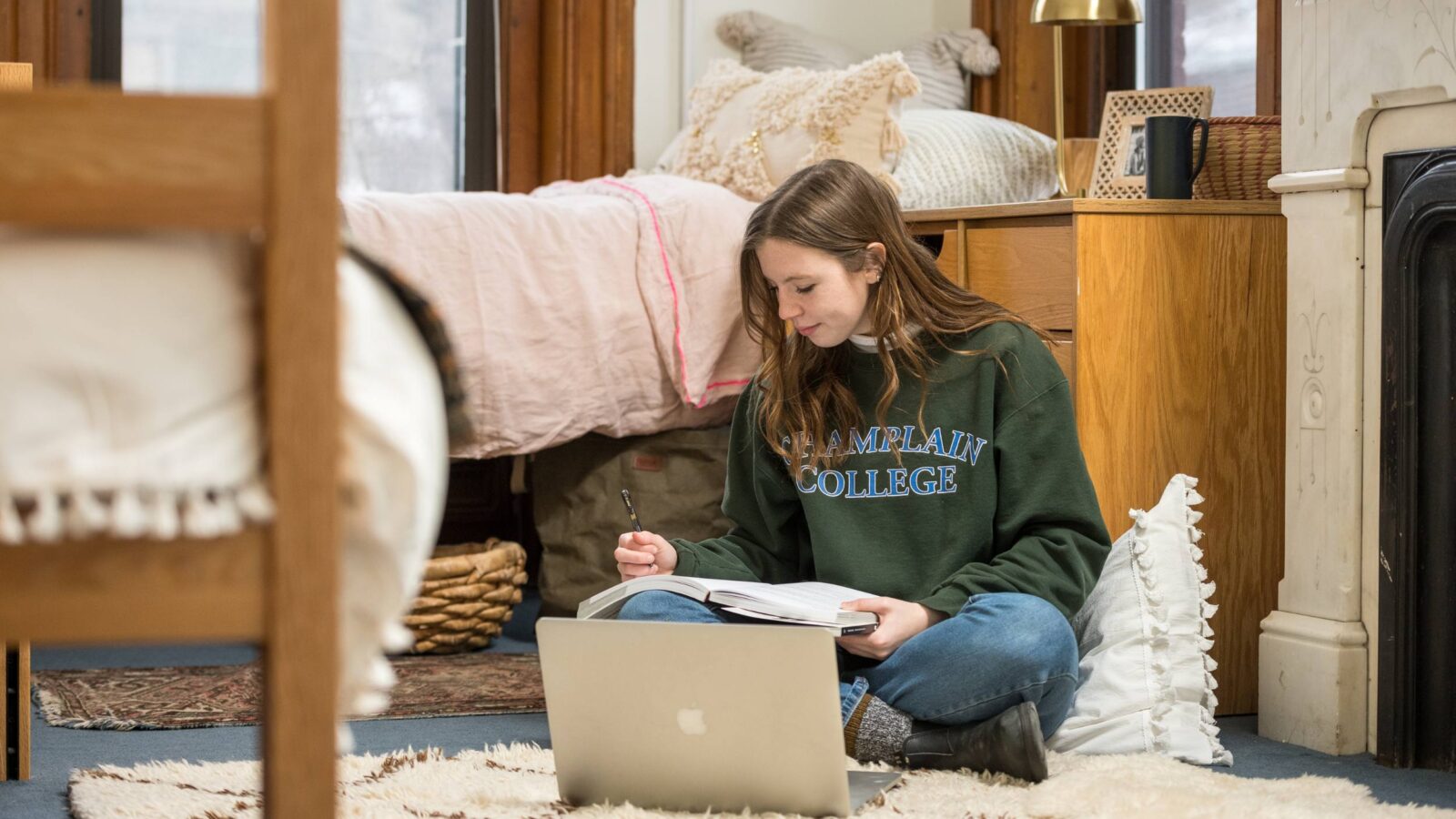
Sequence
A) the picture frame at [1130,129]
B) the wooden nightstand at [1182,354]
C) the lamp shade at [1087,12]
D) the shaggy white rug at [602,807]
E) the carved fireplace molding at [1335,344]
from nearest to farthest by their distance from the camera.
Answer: the shaggy white rug at [602,807]
the carved fireplace molding at [1335,344]
the wooden nightstand at [1182,354]
the picture frame at [1130,129]
the lamp shade at [1087,12]

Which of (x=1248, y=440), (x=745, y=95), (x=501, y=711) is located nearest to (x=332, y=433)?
(x=501, y=711)

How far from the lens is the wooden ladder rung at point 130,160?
26.4 inches

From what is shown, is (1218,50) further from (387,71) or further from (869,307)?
(387,71)

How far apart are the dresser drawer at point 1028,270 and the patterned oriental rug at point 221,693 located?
0.83 metres

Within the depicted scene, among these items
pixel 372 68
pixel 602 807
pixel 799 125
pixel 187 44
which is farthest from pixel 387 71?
pixel 602 807

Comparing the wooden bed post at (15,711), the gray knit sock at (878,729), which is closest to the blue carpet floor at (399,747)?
the wooden bed post at (15,711)

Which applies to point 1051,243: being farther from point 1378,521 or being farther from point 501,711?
point 501,711

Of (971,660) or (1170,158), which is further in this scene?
(1170,158)

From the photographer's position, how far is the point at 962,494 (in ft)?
5.77

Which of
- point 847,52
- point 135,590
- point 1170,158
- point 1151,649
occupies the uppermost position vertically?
point 847,52

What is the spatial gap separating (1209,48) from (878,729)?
1862 mm

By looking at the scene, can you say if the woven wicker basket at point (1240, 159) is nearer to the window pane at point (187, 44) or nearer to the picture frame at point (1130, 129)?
the picture frame at point (1130, 129)

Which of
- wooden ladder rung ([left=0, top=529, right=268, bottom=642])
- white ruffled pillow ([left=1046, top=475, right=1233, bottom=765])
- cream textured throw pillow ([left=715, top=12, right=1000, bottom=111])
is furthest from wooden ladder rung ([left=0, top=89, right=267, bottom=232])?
cream textured throw pillow ([left=715, top=12, right=1000, bottom=111])

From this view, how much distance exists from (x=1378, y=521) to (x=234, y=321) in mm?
1520
